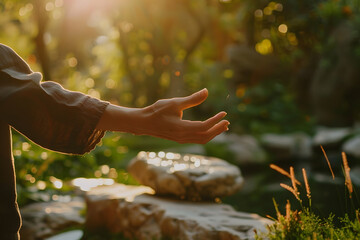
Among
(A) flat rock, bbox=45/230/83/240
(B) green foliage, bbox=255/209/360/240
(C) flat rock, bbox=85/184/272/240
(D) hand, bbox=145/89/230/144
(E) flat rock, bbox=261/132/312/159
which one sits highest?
(D) hand, bbox=145/89/230/144

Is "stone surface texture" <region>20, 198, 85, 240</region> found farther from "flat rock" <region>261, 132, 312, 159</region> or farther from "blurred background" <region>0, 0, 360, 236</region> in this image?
"flat rock" <region>261, 132, 312, 159</region>

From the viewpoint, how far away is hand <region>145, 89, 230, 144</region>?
1.05 meters

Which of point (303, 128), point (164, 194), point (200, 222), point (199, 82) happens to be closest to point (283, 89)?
point (303, 128)

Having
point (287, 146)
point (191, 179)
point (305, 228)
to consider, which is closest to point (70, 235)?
point (191, 179)

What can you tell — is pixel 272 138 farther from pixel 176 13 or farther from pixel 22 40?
pixel 22 40

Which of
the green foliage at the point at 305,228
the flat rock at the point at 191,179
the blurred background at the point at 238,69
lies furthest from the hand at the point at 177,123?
the blurred background at the point at 238,69

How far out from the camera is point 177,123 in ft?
3.44

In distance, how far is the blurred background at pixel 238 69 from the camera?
8.67m

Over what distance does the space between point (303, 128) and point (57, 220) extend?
10.4 metres

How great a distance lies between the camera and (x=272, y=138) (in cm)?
1192

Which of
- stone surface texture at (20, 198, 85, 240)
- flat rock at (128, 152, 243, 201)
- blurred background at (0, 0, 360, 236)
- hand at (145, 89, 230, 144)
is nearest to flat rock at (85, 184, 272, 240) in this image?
flat rock at (128, 152, 243, 201)

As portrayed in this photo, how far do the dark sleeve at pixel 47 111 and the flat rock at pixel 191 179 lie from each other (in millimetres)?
2834

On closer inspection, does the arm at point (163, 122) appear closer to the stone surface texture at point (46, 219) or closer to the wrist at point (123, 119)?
the wrist at point (123, 119)

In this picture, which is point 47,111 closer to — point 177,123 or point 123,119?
point 123,119
